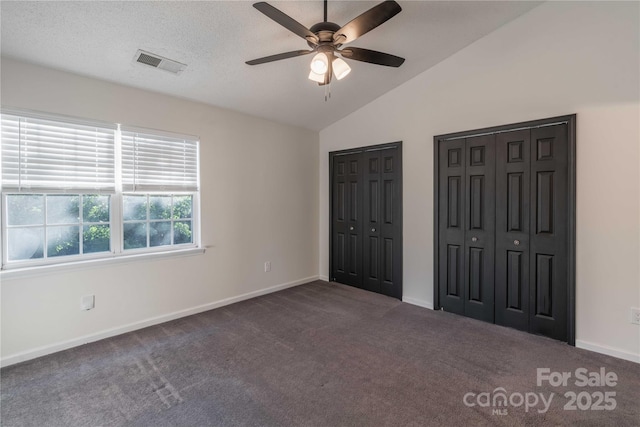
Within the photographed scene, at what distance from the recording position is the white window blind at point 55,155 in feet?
8.20

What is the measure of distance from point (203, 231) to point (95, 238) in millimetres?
1037

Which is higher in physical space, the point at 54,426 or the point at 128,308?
the point at 128,308

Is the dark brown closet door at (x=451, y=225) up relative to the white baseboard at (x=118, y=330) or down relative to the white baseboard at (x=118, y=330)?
up

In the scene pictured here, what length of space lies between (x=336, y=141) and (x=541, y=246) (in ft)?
9.74

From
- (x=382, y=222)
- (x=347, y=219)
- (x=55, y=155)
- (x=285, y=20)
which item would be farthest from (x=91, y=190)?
(x=382, y=222)

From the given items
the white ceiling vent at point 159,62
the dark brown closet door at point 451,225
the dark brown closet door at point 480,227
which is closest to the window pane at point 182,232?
the white ceiling vent at point 159,62

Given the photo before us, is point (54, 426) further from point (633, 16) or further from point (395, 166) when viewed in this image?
point (633, 16)

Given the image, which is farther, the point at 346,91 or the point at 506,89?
the point at 346,91

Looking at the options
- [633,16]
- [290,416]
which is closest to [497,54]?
[633,16]

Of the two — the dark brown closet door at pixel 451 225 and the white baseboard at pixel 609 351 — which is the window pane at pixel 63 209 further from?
the white baseboard at pixel 609 351

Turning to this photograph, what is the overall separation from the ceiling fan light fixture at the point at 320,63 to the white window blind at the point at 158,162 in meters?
2.01

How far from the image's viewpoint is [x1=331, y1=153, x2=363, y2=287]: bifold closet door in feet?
14.9

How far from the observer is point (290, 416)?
6.24 feet

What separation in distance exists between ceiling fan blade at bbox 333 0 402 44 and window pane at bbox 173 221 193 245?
261 cm
